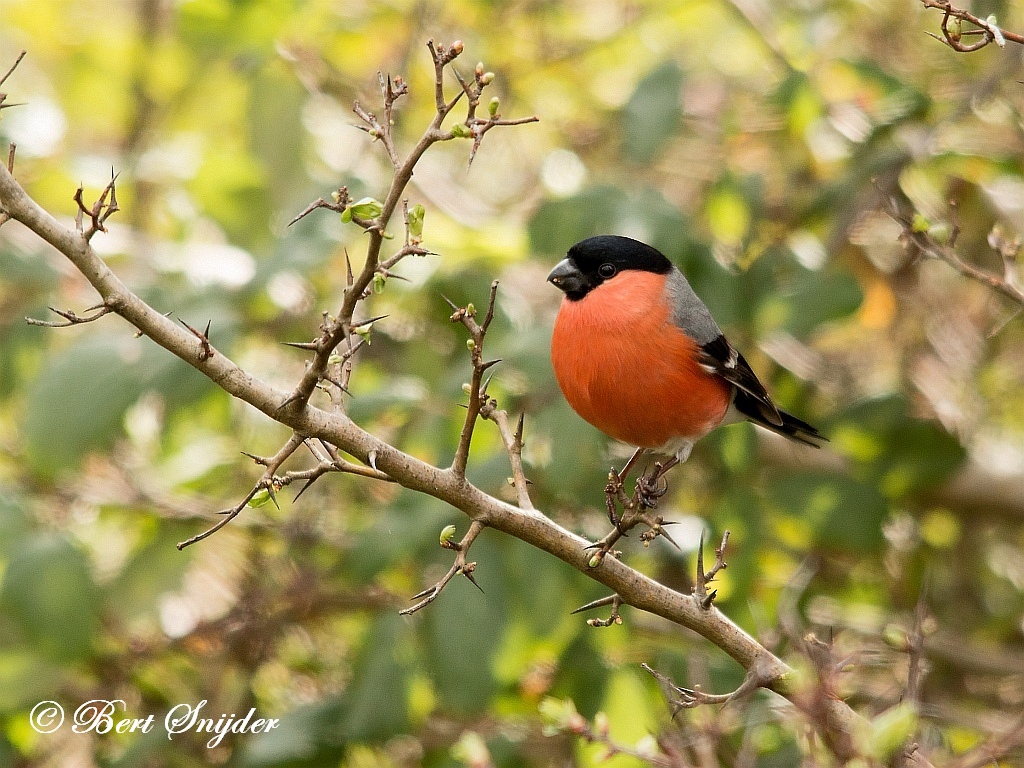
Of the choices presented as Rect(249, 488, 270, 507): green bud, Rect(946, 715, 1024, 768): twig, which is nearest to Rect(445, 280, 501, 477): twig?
Rect(249, 488, 270, 507): green bud

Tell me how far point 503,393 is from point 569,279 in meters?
0.48

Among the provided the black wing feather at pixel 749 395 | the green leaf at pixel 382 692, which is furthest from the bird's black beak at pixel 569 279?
the green leaf at pixel 382 692

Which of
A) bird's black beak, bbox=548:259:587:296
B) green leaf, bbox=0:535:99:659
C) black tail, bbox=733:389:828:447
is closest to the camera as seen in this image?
green leaf, bbox=0:535:99:659

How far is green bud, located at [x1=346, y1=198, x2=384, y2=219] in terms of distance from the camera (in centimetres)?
211

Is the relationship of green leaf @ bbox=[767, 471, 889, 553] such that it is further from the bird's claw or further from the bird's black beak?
the bird's black beak

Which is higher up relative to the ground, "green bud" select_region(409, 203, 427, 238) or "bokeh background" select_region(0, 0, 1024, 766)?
"green bud" select_region(409, 203, 427, 238)

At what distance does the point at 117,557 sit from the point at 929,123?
4.33 meters

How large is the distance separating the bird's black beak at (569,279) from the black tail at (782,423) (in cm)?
80

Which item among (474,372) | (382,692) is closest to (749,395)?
(382,692)

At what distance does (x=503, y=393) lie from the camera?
4.02 m

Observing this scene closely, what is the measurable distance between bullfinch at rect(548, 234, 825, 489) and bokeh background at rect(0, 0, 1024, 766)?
4.7 inches

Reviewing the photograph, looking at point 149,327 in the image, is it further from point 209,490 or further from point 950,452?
point 950,452

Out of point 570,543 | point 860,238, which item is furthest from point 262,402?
point 860,238

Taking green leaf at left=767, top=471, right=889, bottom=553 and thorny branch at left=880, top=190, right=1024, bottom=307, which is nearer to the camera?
thorny branch at left=880, top=190, right=1024, bottom=307
